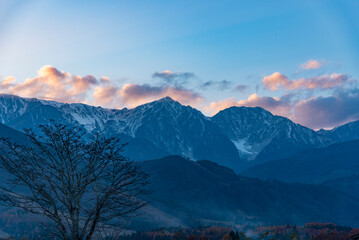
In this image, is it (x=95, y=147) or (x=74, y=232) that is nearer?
(x=74, y=232)

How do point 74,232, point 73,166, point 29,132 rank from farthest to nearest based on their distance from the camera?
1. point 29,132
2. point 73,166
3. point 74,232

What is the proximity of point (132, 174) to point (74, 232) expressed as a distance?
4.35 metres

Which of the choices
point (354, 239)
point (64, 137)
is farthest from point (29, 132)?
point (354, 239)

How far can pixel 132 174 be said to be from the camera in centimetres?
2259

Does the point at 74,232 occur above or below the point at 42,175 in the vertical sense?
below

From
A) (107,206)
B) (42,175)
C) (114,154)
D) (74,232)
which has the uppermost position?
(114,154)

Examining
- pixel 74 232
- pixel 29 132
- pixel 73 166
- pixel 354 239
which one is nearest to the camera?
pixel 354 239

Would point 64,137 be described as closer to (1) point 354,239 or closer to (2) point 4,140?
(2) point 4,140

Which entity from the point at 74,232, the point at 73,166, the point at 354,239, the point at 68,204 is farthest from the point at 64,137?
the point at 354,239

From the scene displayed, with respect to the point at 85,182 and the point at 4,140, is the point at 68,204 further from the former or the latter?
the point at 4,140

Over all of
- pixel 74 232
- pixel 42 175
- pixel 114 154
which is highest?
pixel 114 154

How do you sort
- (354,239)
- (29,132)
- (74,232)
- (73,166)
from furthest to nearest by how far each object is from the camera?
(29,132) < (73,166) < (74,232) < (354,239)

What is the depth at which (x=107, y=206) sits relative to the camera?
22828 millimetres

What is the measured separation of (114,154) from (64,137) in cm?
321
